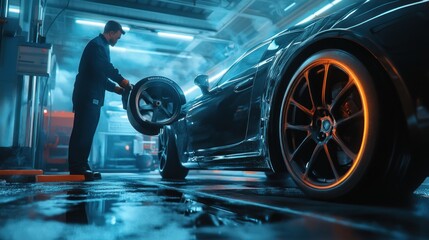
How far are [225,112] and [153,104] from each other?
1488 mm

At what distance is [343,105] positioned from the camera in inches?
73.6

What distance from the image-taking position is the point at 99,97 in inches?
180

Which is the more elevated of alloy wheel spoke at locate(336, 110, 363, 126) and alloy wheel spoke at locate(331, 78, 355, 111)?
alloy wheel spoke at locate(331, 78, 355, 111)

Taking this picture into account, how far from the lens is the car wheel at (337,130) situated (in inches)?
64.1

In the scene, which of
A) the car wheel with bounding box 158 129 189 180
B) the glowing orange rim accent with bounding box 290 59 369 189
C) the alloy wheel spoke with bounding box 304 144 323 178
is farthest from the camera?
the car wheel with bounding box 158 129 189 180

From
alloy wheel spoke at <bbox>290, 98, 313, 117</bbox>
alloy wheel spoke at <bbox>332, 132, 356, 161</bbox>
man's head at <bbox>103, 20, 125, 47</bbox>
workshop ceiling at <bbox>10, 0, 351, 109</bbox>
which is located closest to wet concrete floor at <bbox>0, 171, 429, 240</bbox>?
alloy wheel spoke at <bbox>332, 132, 356, 161</bbox>

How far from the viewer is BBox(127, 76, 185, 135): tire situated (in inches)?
164

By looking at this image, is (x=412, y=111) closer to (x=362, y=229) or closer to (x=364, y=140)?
(x=364, y=140)

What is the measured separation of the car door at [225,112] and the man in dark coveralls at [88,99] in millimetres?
1331

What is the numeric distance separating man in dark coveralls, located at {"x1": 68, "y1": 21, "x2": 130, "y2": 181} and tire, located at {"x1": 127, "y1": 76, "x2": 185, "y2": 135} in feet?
1.31

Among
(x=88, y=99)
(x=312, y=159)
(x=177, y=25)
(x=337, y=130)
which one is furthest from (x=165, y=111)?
(x=177, y=25)

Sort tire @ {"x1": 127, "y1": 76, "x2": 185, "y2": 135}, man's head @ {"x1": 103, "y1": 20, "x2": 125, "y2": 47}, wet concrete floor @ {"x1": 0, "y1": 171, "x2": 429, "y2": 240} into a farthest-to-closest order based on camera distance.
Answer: man's head @ {"x1": 103, "y1": 20, "x2": 125, "y2": 47}, tire @ {"x1": 127, "y1": 76, "x2": 185, "y2": 135}, wet concrete floor @ {"x1": 0, "y1": 171, "x2": 429, "y2": 240}

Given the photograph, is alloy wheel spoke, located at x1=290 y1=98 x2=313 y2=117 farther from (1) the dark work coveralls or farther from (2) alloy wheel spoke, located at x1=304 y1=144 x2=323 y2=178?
(1) the dark work coveralls

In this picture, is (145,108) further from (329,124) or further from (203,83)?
(329,124)
